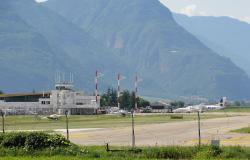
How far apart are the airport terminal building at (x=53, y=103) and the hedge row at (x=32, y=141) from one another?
13898 cm

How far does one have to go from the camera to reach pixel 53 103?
609 ft

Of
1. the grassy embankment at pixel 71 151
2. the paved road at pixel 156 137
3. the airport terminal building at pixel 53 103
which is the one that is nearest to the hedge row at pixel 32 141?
the grassy embankment at pixel 71 151

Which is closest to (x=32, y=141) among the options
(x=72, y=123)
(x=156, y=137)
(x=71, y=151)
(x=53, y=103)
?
(x=71, y=151)

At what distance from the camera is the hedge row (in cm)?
3472

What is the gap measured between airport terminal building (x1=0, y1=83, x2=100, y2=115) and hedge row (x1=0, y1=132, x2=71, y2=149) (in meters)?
139

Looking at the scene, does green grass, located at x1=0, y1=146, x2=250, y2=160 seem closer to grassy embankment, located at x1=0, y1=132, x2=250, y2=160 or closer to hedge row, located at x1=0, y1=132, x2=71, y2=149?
grassy embankment, located at x1=0, y1=132, x2=250, y2=160

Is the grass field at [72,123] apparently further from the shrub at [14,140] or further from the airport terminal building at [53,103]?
the airport terminal building at [53,103]

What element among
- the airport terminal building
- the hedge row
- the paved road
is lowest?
the paved road

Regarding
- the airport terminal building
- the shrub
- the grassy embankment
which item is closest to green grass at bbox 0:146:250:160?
the grassy embankment

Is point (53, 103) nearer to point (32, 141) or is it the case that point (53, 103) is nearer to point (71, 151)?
point (32, 141)

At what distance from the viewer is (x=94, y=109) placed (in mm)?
186500

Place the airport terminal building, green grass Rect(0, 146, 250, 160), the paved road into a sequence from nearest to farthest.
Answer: green grass Rect(0, 146, 250, 160) < the paved road < the airport terminal building

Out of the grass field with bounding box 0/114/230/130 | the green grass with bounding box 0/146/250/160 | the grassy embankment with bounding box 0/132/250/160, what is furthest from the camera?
the grass field with bounding box 0/114/230/130

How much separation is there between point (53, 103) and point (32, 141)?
151706 millimetres
